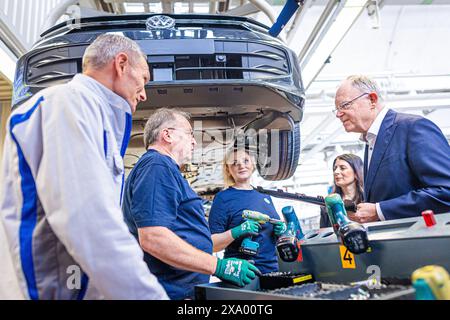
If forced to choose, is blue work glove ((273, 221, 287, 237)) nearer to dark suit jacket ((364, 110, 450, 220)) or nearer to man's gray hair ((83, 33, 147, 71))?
dark suit jacket ((364, 110, 450, 220))

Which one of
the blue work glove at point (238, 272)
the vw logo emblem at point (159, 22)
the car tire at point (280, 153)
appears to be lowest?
the blue work glove at point (238, 272)

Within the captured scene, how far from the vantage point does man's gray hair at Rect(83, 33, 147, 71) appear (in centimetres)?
94

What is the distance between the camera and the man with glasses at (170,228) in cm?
110

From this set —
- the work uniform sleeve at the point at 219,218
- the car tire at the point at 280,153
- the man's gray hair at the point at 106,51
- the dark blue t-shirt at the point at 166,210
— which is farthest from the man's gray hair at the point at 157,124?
the car tire at the point at 280,153

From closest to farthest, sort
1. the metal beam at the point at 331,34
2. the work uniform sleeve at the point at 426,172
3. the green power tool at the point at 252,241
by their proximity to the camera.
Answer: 1. the work uniform sleeve at the point at 426,172
2. the green power tool at the point at 252,241
3. the metal beam at the point at 331,34

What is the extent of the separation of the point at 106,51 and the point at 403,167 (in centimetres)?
116

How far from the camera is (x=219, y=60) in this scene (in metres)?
1.88

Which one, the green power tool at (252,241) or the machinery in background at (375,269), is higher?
the green power tool at (252,241)

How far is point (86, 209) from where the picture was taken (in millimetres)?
651

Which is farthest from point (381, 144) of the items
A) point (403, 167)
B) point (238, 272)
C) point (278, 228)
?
point (238, 272)

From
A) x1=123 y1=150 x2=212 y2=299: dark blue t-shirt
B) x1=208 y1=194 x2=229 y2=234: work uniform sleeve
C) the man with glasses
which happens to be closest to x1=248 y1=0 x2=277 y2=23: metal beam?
x1=208 y1=194 x2=229 y2=234: work uniform sleeve

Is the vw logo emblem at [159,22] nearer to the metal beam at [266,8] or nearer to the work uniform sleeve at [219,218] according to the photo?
the metal beam at [266,8]

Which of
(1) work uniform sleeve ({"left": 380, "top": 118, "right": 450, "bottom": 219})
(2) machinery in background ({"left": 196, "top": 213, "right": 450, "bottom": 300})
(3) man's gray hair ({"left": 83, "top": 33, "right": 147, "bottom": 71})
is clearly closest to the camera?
(2) machinery in background ({"left": 196, "top": 213, "right": 450, "bottom": 300})

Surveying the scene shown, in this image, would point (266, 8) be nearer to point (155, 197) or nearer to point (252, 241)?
point (252, 241)
